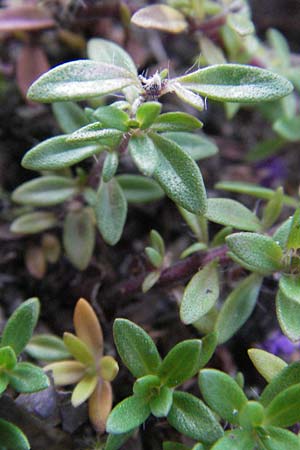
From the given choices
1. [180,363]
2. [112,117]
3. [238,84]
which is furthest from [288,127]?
[180,363]

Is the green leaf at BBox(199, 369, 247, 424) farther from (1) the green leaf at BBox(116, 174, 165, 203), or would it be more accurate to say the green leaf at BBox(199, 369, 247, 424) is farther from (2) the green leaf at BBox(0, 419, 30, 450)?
(1) the green leaf at BBox(116, 174, 165, 203)

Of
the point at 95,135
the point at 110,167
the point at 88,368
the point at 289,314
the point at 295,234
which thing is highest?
the point at 95,135

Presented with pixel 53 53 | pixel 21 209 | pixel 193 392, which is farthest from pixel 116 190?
pixel 53 53

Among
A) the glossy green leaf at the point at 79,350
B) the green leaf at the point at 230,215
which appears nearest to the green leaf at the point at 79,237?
the glossy green leaf at the point at 79,350

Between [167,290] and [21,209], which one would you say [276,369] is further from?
[21,209]

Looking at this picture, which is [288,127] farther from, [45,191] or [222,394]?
[222,394]
